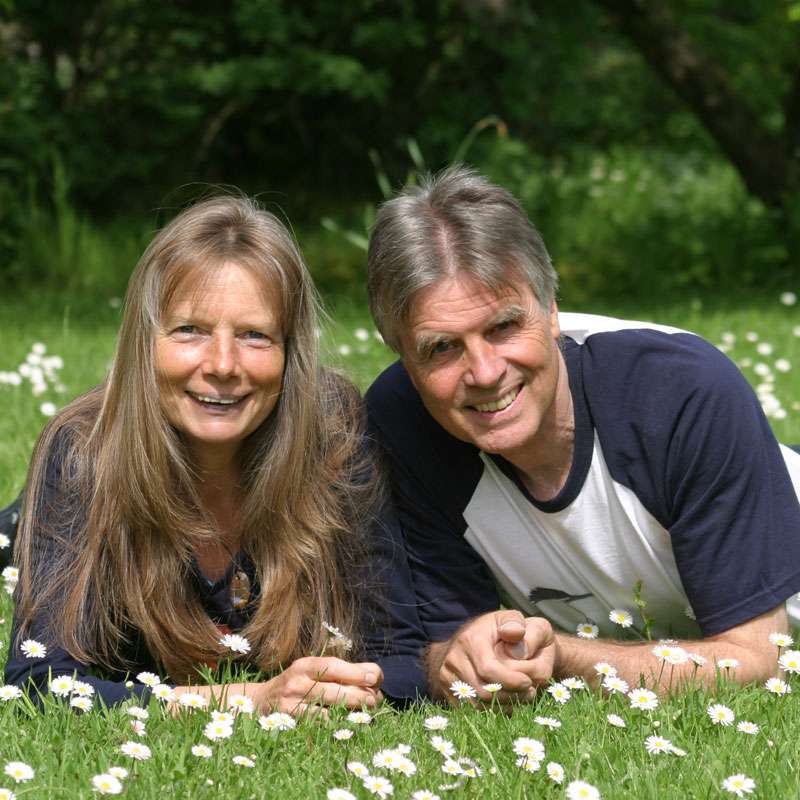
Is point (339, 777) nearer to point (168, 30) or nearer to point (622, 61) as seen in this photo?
Answer: point (168, 30)

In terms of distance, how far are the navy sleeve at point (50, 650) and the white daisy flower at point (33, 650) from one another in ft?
0.04

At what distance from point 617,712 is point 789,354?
14.6 ft

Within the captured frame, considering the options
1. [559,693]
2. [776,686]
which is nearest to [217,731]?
[559,693]

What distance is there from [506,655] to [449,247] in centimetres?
93

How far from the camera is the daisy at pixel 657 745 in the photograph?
2.75 m

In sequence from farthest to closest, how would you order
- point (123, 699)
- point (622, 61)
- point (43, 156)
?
point (622, 61), point (43, 156), point (123, 699)

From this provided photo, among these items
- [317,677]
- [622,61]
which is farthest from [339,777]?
[622,61]

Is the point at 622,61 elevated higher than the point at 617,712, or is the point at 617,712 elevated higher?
the point at 617,712

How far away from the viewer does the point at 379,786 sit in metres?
2.55

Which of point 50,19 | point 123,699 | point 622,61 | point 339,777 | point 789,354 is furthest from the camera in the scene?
point 622,61

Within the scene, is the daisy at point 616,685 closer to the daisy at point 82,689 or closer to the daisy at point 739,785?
the daisy at point 739,785

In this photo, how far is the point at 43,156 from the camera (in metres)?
11.9

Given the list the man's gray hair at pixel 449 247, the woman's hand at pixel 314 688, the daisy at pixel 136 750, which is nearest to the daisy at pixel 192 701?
the woman's hand at pixel 314 688

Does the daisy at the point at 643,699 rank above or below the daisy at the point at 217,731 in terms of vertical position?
below
